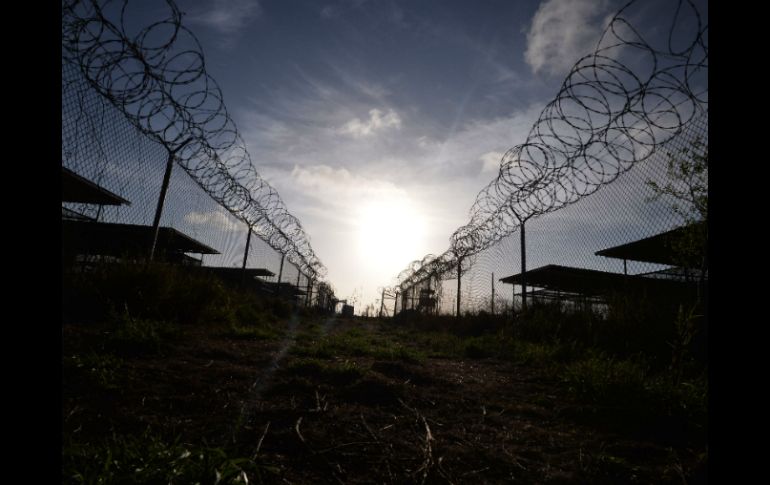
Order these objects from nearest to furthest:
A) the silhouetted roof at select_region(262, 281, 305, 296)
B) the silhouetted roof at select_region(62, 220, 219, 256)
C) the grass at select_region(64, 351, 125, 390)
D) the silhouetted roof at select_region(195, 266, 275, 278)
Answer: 1. the grass at select_region(64, 351, 125, 390)
2. the silhouetted roof at select_region(62, 220, 219, 256)
3. the silhouetted roof at select_region(195, 266, 275, 278)
4. the silhouetted roof at select_region(262, 281, 305, 296)

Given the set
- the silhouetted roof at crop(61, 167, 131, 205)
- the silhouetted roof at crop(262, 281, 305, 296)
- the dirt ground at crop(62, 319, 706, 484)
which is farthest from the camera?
the silhouetted roof at crop(262, 281, 305, 296)

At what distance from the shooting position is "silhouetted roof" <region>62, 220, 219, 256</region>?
17.0 ft

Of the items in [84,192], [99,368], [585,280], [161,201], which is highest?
[585,280]

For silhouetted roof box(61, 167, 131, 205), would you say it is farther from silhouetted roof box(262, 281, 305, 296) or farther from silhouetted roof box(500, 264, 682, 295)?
silhouetted roof box(500, 264, 682, 295)

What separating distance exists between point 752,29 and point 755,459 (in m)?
0.72

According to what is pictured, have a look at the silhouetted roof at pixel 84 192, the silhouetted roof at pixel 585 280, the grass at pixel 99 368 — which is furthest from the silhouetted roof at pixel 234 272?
the grass at pixel 99 368

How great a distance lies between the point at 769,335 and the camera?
64 centimetres

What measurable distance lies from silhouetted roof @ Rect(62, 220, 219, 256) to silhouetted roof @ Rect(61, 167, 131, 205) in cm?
37

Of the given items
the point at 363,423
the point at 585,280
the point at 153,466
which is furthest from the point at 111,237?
the point at 585,280

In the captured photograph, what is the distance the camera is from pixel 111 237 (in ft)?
18.6

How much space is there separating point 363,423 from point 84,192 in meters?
7.11

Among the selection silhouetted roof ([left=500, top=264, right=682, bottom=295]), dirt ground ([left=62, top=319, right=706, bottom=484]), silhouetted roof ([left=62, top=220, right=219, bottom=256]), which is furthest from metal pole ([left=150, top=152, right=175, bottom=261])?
silhouetted roof ([left=500, top=264, right=682, bottom=295])

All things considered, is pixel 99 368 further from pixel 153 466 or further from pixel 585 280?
pixel 585 280

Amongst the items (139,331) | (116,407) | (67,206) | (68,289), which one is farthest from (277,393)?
(67,206)
